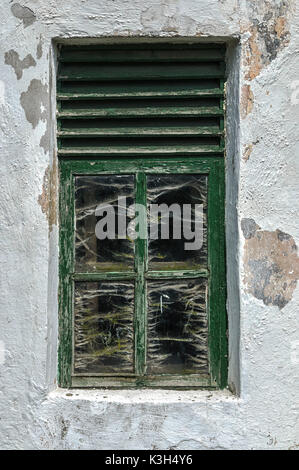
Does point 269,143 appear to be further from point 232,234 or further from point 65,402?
point 65,402

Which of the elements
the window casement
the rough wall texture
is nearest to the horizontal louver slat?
the window casement

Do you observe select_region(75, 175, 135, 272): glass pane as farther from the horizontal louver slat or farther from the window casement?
the horizontal louver slat

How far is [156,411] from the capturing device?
282 cm

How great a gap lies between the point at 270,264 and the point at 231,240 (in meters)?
0.22

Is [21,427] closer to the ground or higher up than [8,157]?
closer to the ground

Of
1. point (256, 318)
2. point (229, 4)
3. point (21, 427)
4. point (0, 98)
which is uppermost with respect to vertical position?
point (229, 4)

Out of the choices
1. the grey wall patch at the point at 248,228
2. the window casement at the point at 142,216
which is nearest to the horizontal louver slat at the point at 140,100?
the window casement at the point at 142,216

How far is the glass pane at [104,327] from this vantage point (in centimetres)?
297

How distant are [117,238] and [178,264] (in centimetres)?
34

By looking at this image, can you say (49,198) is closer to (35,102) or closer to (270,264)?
(35,102)

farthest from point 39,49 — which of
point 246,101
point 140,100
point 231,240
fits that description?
point 231,240

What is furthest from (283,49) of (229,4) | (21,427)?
(21,427)

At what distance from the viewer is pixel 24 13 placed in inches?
114

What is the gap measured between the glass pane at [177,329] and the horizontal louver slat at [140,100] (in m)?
0.69
